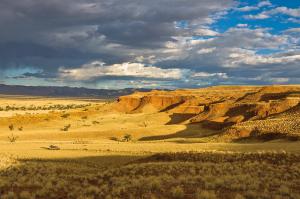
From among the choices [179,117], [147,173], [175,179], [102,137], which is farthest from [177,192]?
[179,117]

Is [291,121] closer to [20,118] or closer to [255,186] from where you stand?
[255,186]

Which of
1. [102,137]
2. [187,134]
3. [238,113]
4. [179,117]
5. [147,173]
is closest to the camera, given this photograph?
[147,173]

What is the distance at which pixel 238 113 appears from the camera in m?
67.2

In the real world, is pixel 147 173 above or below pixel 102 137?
above

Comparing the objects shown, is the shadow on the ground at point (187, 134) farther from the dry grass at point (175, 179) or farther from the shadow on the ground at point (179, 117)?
the dry grass at point (175, 179)

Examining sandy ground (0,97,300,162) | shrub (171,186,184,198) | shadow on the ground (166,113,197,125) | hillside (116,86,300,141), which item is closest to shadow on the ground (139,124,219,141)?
sandy ground (0,97,300,162)

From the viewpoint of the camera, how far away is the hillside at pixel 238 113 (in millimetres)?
45688

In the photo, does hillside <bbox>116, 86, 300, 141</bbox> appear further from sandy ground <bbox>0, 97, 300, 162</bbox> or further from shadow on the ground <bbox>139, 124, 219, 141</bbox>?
sandy ground <bbox>0, 97, 300, 162</bbox>

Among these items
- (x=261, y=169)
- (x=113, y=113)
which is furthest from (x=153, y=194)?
(x=113, y=113)

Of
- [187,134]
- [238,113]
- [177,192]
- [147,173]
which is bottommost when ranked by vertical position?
[187,134]

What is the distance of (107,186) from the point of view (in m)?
18.3

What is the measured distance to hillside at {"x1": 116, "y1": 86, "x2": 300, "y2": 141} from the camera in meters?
45.7

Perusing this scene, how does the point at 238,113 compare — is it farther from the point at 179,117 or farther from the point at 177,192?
the point at 177,192

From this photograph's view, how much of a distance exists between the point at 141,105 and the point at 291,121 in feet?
201
